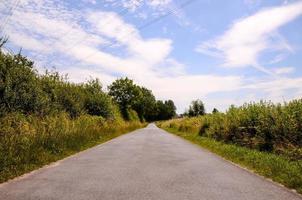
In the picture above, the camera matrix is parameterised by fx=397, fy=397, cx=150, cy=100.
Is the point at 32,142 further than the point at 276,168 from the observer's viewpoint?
Yes

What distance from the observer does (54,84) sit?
27.9 metres

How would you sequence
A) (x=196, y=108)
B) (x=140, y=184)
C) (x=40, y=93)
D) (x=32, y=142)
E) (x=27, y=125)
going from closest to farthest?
1. (x=140, y=184)
2. (x=32, y=142)
3. (x=27, y=125)
4. (x=40, y=93)
5. (x=196, y=108)

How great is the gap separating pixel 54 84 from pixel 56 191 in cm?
2059

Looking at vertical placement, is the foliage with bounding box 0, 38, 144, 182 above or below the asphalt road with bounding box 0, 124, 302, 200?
above

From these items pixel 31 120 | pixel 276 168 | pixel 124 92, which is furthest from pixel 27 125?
pixel 124 92

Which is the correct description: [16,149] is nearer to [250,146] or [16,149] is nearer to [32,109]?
[32,109]

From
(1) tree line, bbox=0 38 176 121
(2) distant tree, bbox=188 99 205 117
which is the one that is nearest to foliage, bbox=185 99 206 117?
(2) distant tree, bbox=188 99 205 117

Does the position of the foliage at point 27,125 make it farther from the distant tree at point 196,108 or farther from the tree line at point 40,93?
the distant tree at point 196,108

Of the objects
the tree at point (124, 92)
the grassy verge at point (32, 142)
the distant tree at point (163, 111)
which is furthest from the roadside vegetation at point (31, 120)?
the distant tree at point (163, 111)

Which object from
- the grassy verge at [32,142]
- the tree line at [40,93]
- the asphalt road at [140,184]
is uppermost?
the tree line at [40,93]

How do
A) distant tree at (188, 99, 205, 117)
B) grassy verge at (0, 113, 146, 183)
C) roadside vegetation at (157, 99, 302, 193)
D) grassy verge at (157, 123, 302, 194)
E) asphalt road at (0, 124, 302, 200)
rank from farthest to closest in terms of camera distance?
distant tree at (188, 99, 205, 117) < roadside vegetation at (157, 99, 302, 193) < grassy verge at (0, 113, 146, 183) < grassy verge at (157, 123, 302, 194) < asphalt road at (0, 124, 302, 200)

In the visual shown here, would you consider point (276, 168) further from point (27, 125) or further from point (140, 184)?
point (27, 125)

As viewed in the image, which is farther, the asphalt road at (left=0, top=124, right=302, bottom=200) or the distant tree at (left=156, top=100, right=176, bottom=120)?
the distant tree at (left=156, top=100, right=176, bottom=120)

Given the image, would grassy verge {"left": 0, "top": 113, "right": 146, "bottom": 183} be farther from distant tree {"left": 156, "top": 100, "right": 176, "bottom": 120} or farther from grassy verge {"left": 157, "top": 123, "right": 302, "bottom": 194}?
distant tree {"left": 156, "top": 100, "right": 176, "bottom": 120}
